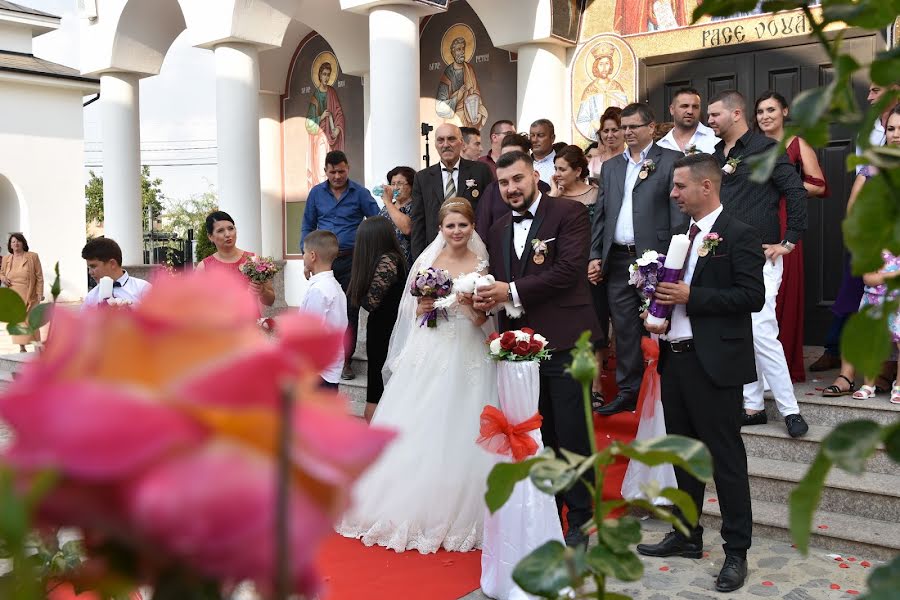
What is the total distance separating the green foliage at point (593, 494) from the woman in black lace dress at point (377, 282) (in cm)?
564

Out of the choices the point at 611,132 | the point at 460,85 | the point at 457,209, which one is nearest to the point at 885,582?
the point at 457,209

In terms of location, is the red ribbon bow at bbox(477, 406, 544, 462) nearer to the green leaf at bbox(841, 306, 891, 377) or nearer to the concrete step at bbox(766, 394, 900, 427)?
the concrete step at bbox(766, 394, 900, 427)

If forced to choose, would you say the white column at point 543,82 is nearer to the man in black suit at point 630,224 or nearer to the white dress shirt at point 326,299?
the man in black suit at point 630,224

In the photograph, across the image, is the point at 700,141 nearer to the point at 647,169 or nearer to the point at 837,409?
the point at 647,169

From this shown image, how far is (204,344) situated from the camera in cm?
34

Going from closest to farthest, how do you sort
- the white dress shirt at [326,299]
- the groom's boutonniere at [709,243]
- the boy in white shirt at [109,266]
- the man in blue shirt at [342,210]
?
the groom's boutonniere at [709,243]
the white dress shirt at [326,299]
the boy in white shirt at [109,266]
the man in blue shirt at [342,210]

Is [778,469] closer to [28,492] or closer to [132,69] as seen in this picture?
[28,492]

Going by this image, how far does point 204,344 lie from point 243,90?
12196 millimetres

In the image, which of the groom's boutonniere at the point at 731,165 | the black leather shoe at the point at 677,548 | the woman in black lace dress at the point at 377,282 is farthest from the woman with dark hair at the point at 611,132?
the black leather shoe at the point at 677,548

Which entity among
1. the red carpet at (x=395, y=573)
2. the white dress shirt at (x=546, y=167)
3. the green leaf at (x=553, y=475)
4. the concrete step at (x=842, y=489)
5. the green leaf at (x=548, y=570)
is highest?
the white dress shirt at (x=546, y=167)

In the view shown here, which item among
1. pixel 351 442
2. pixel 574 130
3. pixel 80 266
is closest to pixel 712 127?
pixel 574 130

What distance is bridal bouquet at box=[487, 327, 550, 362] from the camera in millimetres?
5031

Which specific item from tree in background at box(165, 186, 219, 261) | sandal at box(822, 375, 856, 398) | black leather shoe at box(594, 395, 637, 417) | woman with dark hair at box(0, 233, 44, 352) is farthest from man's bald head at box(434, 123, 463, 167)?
tree in background at box(165, 186, 219, 261)

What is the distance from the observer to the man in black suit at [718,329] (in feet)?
15.7
